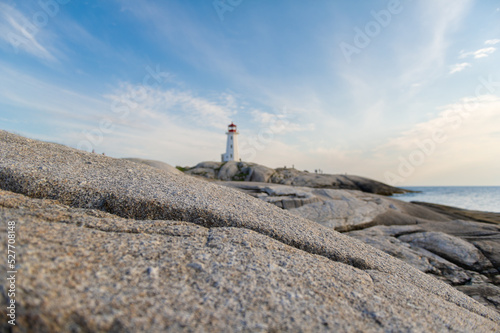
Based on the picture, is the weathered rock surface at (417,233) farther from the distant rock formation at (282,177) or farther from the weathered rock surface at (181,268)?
the distant rock formation at (282,177)

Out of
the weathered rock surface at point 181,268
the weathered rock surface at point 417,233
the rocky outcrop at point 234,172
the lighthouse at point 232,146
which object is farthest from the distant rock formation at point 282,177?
the weathered rock surface at point 181,268

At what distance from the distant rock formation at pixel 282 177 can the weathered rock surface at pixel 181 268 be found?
128ft

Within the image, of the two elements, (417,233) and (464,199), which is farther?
(464,199)

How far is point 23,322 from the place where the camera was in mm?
2162

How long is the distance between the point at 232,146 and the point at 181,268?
5896 cm

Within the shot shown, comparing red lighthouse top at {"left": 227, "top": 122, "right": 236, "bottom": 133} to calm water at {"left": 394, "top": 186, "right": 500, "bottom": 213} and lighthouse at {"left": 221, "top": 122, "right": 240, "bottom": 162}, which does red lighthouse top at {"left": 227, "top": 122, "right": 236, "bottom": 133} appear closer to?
lighthouse at {"left": 221, "top": 122, "right": 240, "bottom": 162}

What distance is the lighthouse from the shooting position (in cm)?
6159

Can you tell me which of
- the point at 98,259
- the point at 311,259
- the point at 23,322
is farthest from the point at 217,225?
the point at 23,322

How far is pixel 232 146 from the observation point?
203 ft

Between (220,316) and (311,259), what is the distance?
2.37m

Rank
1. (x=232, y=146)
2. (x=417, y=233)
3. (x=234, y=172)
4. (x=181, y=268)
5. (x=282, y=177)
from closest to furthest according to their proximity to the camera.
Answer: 1. (x=181, y=268)
2. (x=417, y=233)
3. (x=282, y=177)
4. (x=234, y=172)
5. (x=232, y=146)

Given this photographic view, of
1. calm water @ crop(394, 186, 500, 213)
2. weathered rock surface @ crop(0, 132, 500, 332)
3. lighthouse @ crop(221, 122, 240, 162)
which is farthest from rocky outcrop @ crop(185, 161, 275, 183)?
weathered rock surface @ crop(0, 132, 500, 332)

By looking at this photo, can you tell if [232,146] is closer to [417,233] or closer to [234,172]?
[234,172]

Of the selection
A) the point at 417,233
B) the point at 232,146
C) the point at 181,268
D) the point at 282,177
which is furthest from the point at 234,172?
the point at 181,268
